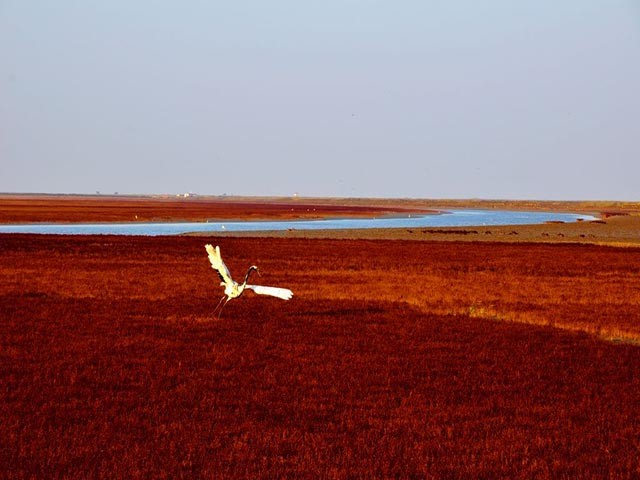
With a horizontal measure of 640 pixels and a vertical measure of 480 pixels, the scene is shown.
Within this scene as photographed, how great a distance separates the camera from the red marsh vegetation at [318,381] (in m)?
8.78

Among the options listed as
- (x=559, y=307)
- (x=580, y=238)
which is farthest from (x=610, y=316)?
(x=580, y=238)

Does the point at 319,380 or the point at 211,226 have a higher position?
the point at 319,380

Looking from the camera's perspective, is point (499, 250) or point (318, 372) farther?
point (499, 250)

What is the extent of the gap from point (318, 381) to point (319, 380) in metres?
0.10

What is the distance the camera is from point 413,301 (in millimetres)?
25609

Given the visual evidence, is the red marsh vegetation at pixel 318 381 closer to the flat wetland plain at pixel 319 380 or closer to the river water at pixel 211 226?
the flat wetland plain at pixel 319 380

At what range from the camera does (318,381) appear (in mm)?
12906

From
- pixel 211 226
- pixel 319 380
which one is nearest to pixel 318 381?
pixel 319 380

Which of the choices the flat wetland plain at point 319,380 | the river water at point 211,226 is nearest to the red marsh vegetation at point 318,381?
the flat wetland plain at point 319,380

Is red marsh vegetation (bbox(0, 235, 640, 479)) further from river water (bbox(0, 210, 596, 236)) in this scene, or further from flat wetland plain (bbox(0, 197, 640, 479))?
river water (bbox(0, 210, 596, 236))

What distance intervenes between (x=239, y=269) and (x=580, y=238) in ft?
143

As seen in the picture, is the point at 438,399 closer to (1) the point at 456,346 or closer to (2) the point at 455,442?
(2) the point at 455,442

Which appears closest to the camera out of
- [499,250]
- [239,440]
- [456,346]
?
[239,440]

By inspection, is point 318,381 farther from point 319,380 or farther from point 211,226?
point 211,226
